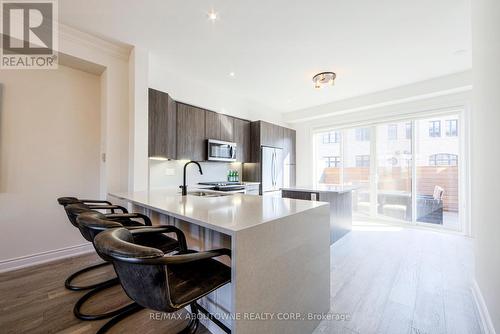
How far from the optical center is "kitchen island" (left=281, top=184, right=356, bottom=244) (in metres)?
3.34

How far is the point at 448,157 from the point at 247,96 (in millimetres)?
4128

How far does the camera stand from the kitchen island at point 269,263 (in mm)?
1060

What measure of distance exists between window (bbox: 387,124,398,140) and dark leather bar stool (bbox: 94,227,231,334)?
15.9ft

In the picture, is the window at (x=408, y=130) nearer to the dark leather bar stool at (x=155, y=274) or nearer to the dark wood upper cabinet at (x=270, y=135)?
the dark wood upper cabinet at (x=270, y=135)

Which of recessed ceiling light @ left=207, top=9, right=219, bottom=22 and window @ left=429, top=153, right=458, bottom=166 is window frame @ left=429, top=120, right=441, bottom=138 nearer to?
window @ left=429, top=153, right=458, bottom=166

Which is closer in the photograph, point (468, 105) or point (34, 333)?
point (34, 333)

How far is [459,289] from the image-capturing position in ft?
6.78

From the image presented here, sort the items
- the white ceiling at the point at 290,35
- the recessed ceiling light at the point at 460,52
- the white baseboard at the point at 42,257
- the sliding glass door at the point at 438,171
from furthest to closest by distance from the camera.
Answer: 1. the sliding glass door at the point at 438,171
2. the recessed ceiling light at the point at 460,52
3. the white baseboard at the point at 42,257
4. the white ceiling at the point at 290,35

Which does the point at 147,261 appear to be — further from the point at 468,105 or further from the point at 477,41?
the point at 468,105

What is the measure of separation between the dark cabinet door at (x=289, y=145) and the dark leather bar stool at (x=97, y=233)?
417 centimetres

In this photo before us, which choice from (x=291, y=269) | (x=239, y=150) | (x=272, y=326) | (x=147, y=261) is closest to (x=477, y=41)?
(x=291, y=269)

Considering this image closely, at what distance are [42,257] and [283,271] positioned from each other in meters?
3.05

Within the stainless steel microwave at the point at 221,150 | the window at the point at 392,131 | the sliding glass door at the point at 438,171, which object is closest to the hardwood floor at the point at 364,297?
the sliding glass door at the point at 438,171

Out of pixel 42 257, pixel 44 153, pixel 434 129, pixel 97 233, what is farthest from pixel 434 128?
pixel 42 257
